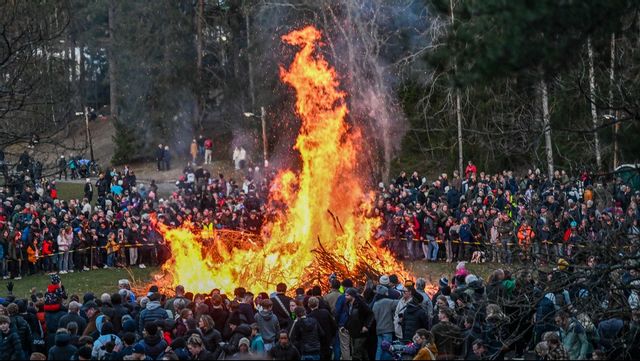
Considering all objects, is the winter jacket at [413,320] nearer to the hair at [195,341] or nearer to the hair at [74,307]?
the hair at [195,341]

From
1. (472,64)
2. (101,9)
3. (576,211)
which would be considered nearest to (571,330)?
(472,64)

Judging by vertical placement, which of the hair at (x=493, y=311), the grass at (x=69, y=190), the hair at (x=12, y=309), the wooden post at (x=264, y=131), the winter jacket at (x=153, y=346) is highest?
the wooden post at (x=264, y=131)

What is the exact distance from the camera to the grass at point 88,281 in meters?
25.2

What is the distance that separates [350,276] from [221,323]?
5.57 meters

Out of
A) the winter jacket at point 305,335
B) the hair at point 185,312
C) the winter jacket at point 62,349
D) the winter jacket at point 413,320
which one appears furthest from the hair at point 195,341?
the winter jacket at point 413,320

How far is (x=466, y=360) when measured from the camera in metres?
13.0

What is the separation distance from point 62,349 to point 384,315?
507 centimetres

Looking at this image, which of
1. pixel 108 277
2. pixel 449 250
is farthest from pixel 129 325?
pixel 449 250

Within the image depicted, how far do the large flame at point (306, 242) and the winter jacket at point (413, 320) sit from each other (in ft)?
18.0

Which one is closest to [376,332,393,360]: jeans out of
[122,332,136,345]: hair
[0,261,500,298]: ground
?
[122,332,136,345]: hair

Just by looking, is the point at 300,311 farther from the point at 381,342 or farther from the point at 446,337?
the point at 446,337

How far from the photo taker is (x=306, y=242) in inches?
896

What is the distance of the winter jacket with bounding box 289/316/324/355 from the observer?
14.5m

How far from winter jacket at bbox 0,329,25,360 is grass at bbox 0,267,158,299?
9.92m
